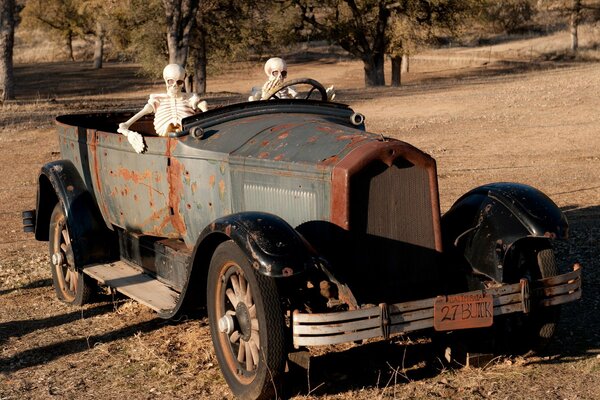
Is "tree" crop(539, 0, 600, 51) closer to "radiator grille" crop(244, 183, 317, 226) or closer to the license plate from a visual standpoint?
"radiator grille" crop(244, 183, 317, 226)

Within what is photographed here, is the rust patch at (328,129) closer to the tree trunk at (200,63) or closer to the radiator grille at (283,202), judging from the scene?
the radiator grille at (283,202)

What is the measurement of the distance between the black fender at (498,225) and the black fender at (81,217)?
295 cm

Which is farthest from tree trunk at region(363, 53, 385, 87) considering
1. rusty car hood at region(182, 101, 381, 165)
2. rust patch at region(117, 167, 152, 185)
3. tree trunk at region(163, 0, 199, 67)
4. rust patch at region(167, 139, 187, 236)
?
rust patch at region(167, 139, 187, 236)

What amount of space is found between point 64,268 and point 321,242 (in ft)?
11.2

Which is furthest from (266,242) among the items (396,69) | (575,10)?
(575,10)

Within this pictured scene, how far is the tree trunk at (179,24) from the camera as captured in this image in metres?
26.8

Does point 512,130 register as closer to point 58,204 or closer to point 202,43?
point 58,204

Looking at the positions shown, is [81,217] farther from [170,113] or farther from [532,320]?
[532,320]

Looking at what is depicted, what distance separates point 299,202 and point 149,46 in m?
28.0

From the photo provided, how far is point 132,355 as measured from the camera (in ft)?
20.0

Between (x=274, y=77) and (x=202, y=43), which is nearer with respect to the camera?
(x=274, y=77)

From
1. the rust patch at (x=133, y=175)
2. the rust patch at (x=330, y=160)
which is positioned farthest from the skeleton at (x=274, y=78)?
the rust patch at (x=330, y=160)

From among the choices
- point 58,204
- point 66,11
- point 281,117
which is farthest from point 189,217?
point 66,11

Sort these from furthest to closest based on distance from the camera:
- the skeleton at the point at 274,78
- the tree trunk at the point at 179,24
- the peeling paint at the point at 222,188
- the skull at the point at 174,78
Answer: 1. the tree trunk at the point at 179,24
2. the skeleton at the point at 274,78
3. the skull at the point at 174,78
4. the peeling paint at the point at 222,188
